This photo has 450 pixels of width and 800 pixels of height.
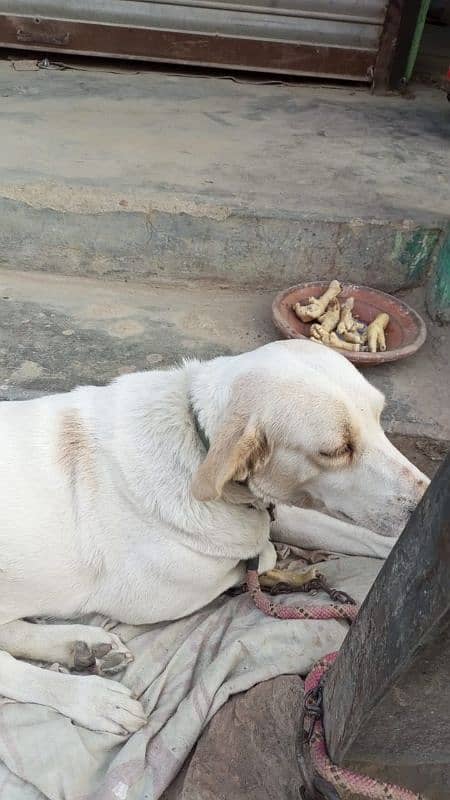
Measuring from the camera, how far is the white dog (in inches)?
84.8

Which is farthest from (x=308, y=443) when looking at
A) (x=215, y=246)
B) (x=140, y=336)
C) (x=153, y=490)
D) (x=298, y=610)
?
(x=215, y=246)

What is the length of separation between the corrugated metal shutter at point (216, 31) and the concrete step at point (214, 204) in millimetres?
1595

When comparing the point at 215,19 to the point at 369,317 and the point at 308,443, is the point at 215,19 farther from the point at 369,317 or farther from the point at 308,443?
the point at 308,443

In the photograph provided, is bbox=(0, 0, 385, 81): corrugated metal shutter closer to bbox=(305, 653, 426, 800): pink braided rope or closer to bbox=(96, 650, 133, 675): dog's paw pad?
bbox=(96, 650, 133, 675): dog's paw pad

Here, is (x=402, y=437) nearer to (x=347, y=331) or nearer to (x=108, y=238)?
(x=347, y=331)

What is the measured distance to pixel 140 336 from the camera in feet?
14.0

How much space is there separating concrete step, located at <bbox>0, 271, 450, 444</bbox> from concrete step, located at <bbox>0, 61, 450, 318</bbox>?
17 centimetres

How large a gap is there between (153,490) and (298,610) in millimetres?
734

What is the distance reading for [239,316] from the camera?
4.54 m

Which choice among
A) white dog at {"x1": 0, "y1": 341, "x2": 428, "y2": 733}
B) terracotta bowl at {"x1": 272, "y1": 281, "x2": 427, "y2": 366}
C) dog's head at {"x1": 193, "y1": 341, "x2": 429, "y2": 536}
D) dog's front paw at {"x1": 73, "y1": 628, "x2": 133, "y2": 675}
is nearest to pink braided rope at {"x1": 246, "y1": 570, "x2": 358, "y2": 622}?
white dog at {"x1": 0, "y1": 341, "x2": 428, "y2": 733}

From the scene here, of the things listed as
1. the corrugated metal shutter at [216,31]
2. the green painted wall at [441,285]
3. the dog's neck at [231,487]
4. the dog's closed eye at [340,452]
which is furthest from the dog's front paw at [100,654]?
the corrugated metal shutter at [216,31]

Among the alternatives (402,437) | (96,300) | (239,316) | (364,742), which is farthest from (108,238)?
(364,742)

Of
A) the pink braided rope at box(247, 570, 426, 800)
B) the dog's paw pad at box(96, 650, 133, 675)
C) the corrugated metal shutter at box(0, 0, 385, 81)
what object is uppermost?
the corrugated metal shutter at box(0, 0, 385, 81)

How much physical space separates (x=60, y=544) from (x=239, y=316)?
2491 millimetres
